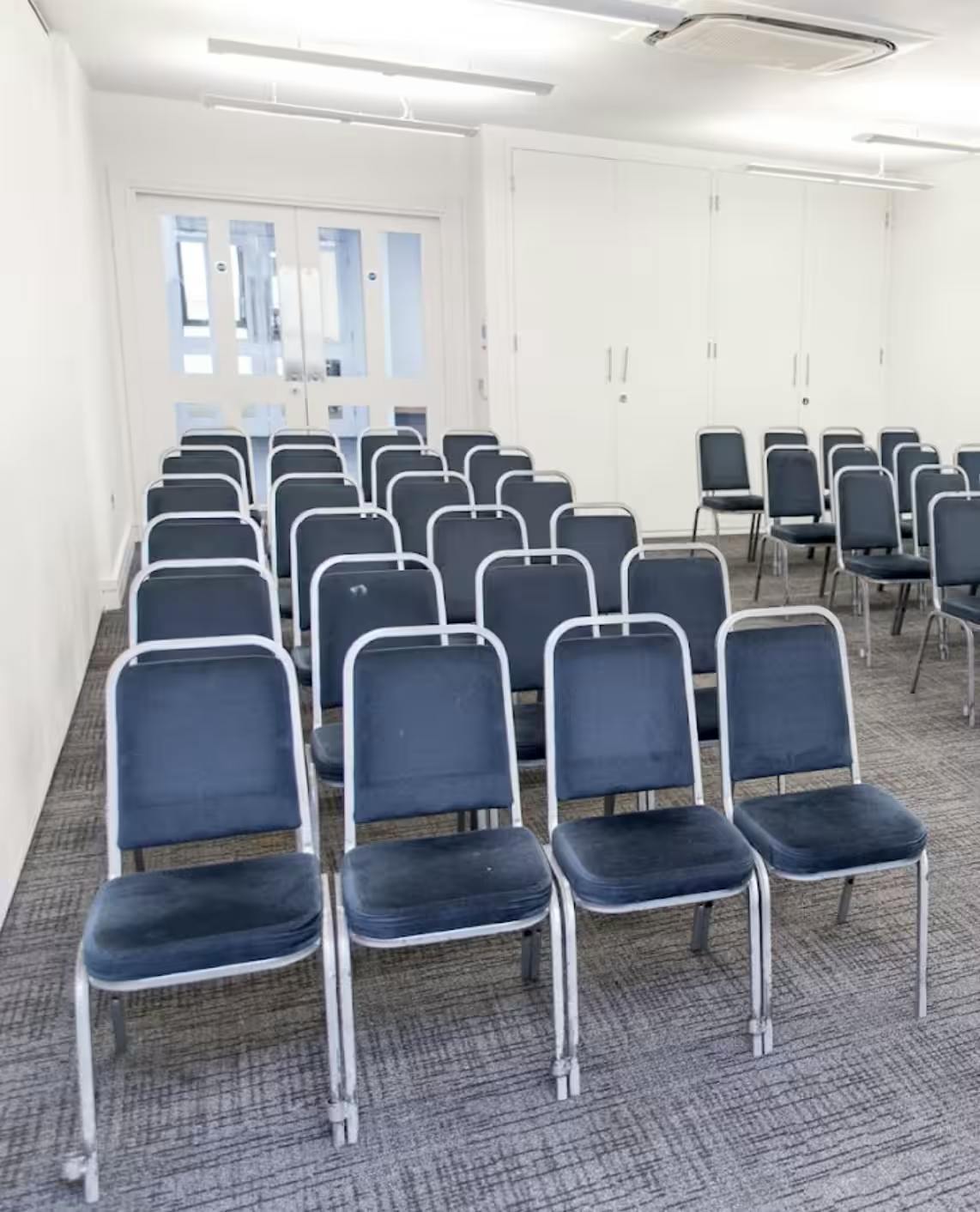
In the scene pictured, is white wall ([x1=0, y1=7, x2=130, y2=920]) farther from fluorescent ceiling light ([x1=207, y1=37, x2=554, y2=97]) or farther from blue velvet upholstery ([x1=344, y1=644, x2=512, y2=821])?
blue velvet upholstery ([x1=344, y1=644, x2=512, y2=821])

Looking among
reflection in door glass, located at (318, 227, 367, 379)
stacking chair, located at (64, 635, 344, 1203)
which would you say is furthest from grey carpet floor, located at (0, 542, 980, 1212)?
reflection in door glass, located at (318, 227, 367, 379)

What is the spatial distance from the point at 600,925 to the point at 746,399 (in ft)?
21.9

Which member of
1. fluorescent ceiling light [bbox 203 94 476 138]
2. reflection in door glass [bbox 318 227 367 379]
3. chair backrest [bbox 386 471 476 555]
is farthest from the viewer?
reflection in door glass [bbox 318 227 367 379]

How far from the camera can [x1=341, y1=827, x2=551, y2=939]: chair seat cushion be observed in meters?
1.84

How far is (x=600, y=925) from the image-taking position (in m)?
2.56

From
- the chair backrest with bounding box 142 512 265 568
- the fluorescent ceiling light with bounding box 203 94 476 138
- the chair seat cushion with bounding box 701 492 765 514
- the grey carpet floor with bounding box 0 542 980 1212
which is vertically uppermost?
the fluorescent ceiling light with bounding box 203 94 476 138

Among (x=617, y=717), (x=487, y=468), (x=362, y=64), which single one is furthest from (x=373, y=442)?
(x=617, y=717)

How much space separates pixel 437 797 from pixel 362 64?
3.82 metres

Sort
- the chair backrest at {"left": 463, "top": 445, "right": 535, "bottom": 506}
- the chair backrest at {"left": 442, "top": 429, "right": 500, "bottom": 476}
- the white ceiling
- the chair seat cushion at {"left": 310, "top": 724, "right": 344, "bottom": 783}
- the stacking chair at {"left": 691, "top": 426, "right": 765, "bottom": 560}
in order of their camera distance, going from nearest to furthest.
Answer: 1. the chair seat cushion at {"left": 310, "top": 724, "right": 344, "bottom": 783}
2. the white ceiling
3. the chair backrest at {"left": 463, "top": 445, "right": 535, "bottom": 506}
4. the chair backrest at {"left": 442, "top": 429, "right": 500, "bottom": 476}
5. the stacking chair at {"left": 691, "top": 426, "right": 765, "bottom": 560}

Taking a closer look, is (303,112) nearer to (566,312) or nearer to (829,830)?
(566,312)

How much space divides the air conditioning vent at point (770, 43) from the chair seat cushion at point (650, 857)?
375 centimetres

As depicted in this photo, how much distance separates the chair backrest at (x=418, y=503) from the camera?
14.7 feet

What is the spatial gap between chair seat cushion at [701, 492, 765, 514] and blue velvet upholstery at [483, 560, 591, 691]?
12.6 ft

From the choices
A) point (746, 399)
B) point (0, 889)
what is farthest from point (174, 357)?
point (0, 889)
